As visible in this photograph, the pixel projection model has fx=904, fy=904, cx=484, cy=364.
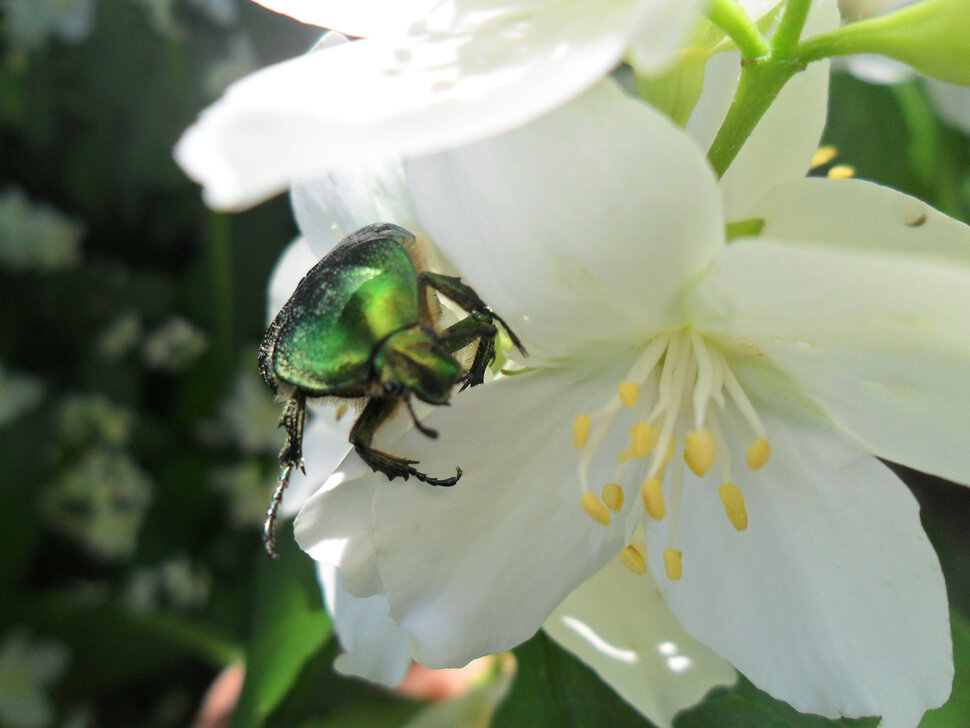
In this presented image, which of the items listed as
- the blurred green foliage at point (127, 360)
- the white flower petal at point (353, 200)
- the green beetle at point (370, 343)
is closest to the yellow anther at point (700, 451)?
the green beetle at point (370, 343)

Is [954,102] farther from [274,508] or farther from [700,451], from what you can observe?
[274,508]

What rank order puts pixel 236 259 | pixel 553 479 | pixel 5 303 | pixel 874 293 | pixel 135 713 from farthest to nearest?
pixel 135 713 < pixel 5 303 < pixel 236 259 < pixel 553 479 < pixel 874 293

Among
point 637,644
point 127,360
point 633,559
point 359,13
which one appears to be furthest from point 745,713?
point 127,360

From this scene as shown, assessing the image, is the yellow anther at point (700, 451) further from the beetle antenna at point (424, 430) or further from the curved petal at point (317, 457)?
the curved petal at point (317, 457)

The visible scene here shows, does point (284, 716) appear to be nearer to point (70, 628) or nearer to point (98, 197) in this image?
point (70, 628)

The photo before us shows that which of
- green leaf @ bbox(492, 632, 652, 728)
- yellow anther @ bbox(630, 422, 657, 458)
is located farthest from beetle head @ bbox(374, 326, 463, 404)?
green leaf @ bbox(492, 632, 652, 728)

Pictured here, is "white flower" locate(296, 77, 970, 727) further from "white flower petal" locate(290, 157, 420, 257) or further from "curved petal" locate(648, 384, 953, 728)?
"white flower petal" locate(290, 157, 420, 257)

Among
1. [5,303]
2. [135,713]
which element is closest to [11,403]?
[5,303]
